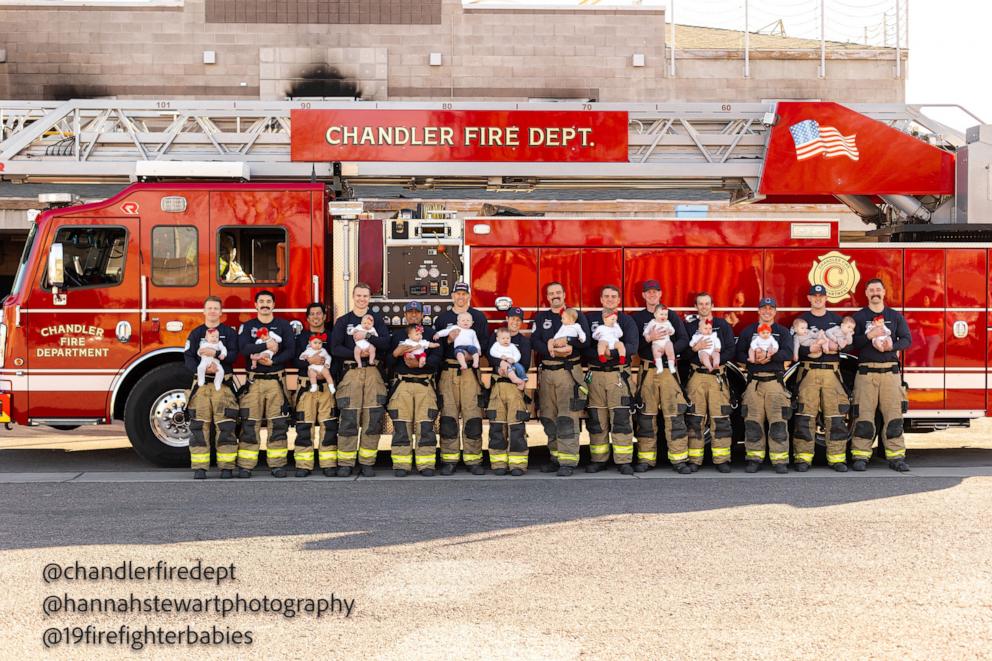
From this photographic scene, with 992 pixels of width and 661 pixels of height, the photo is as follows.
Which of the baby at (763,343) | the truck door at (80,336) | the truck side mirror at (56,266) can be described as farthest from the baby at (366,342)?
the baby at (763,343)

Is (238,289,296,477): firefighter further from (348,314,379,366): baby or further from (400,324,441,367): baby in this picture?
(400,324,441,367): baby

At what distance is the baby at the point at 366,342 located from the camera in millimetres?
9812

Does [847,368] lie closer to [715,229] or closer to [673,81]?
[715,229]

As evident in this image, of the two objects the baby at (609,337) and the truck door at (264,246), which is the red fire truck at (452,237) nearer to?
the truck door at (264,246)

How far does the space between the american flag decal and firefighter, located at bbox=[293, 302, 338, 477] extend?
17.9ft

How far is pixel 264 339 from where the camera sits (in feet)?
32.1

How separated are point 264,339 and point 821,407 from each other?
5.49m

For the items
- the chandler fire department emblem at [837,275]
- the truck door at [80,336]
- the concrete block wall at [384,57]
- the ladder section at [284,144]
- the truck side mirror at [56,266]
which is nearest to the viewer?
the truck side mirror at [56,266]

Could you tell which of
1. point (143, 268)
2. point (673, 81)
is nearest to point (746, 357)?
point (143, 268)

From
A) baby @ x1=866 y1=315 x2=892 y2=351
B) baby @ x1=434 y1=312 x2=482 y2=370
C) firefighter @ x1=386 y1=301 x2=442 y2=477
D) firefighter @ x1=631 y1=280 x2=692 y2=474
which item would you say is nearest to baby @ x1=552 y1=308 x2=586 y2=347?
firefighter @ x1=631 y1=280 x2=692 y2=474

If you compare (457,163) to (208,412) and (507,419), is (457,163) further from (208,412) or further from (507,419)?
(208,412)

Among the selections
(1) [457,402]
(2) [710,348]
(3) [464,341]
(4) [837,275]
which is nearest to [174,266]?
(3) [464,341]

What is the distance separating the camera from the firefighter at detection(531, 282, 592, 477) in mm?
9984

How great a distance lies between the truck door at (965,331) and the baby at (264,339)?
698 centimetres
